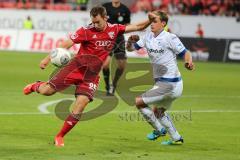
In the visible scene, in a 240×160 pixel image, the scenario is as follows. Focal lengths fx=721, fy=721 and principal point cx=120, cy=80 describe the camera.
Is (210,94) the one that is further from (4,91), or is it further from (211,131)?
(211,131)

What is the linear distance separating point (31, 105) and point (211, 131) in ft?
17.0

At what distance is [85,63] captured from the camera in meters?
12.0

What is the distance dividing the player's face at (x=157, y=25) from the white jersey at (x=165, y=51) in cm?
13

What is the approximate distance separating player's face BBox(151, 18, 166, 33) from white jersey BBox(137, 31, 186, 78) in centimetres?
13

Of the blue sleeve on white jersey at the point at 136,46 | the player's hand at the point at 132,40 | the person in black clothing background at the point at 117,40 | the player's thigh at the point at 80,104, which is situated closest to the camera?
the player's thigh at the point at 80,104

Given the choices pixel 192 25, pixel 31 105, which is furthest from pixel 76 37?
pixel 192 25

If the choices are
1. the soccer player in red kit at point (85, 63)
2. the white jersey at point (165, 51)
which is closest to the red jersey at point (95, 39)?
the soccer player in red kit at point (85, 63)

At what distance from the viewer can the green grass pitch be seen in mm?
10773

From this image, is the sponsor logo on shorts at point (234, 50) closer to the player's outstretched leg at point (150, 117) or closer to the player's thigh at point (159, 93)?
the player's outstretched leg at point (150, 117)

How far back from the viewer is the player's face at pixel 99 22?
1171cm

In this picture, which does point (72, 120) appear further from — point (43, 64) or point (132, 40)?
point (132, 40)

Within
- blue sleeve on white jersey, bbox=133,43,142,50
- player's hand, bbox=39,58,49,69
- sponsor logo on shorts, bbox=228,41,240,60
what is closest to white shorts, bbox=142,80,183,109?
blue sleeve on white jersey, bbox=133,43,142,50

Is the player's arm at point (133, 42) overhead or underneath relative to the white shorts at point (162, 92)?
overhead

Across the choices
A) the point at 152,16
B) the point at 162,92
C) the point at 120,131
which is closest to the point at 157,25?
the point at 152,16
